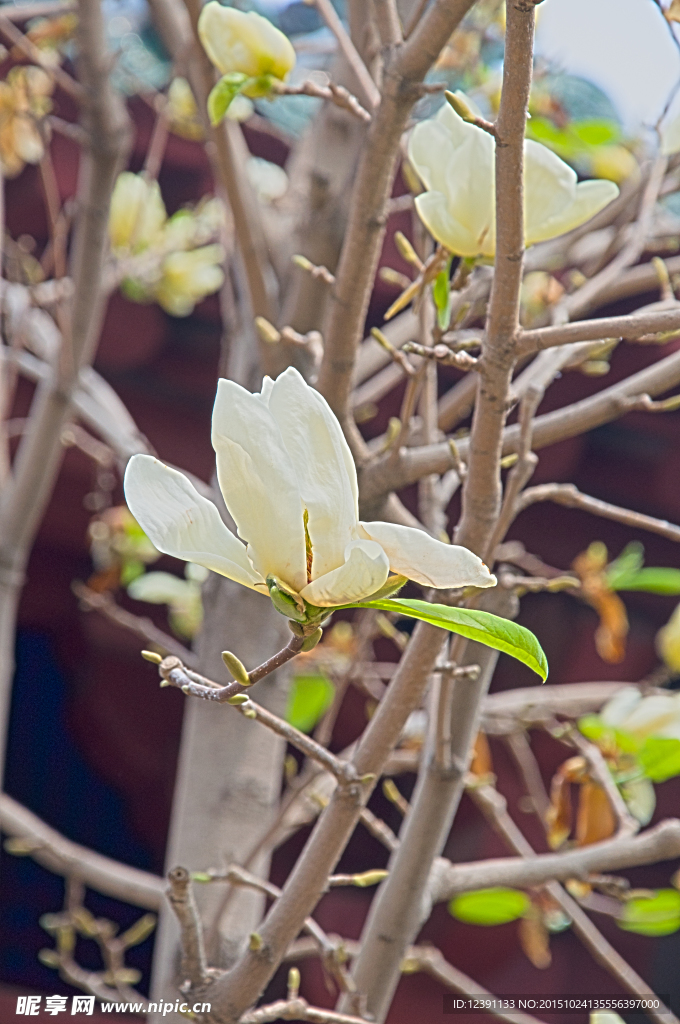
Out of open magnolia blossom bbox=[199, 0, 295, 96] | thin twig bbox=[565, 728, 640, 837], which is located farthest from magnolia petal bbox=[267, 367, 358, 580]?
thin twig bbox=[565, 728, 640, 837]

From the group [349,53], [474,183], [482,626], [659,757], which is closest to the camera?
[482,626]

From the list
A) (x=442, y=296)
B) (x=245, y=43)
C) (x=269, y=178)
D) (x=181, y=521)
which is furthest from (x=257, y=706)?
(x=269, y=178)

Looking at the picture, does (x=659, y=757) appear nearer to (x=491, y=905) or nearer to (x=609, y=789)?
(x=609, y=789)

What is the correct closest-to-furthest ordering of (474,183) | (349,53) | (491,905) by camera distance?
(474,183)
(349,53)
(491,905)

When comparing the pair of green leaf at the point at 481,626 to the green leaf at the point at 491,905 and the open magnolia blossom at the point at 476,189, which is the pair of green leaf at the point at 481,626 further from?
the green leaf at the point at 491,905

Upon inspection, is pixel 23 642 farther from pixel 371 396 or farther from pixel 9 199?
pixel 371 396

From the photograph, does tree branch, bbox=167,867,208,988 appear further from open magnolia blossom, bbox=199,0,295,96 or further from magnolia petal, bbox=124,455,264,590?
open magnolia blossom, bbox=199,0,295,96
